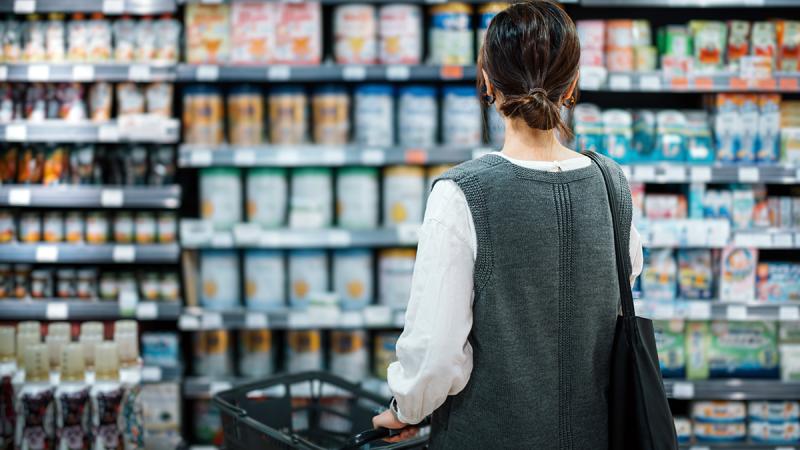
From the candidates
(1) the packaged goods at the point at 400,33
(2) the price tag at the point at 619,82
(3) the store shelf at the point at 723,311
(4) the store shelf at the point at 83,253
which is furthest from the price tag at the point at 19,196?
(3) the store shelf at the point at 723,311

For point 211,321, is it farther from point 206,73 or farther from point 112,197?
point 206,73

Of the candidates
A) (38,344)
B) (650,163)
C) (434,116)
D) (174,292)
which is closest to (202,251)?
(174,292)

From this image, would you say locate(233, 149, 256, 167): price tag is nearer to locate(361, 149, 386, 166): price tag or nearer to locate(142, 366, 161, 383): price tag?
locate(361, 149, 386, 166): price tag

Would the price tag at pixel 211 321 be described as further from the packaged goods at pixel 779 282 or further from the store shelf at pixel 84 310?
the packaged goods at pixel 779 282

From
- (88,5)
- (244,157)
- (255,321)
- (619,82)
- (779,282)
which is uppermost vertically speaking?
(88,5)

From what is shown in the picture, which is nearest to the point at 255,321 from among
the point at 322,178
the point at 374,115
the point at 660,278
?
Result: the point at 322,178

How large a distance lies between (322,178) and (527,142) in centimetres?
222

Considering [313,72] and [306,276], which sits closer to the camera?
[313,72]

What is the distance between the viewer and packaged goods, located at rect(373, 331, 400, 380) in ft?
11.5

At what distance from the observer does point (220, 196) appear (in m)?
3.45

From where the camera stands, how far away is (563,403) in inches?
52.4

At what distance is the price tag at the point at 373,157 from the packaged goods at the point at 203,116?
2.25ft

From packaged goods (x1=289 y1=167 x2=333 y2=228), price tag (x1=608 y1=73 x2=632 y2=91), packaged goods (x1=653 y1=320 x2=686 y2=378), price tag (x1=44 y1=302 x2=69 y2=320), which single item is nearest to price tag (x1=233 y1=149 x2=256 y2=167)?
packaged goods (x1=289 y1=167 x2=333 y2=228)

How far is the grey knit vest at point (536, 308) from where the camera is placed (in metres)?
1.26
